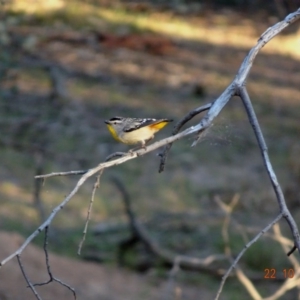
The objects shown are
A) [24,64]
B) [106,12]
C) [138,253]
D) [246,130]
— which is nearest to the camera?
[138,253]

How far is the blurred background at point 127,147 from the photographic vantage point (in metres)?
7.48

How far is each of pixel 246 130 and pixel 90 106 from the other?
2.45m

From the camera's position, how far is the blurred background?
295 inches

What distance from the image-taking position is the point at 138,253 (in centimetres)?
804

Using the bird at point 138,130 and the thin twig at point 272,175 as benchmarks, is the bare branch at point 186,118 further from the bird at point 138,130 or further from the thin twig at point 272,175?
the bird at point 138,130

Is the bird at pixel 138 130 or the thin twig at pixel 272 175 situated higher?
the thin twig at pixel 272 175

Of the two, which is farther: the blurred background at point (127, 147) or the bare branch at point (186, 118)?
the blurred background at point (127, 147)

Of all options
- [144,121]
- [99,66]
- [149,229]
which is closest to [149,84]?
[99,66]

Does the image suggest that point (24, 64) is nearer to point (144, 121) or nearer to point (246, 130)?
point (246, 130)

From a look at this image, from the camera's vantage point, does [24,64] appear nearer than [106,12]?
Yes

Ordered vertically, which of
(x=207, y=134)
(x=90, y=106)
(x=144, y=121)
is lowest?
(x=90, y=106)

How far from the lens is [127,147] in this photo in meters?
10.2

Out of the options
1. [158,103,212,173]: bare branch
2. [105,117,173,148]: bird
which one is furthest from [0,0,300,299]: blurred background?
[105,117,173,148]: bird

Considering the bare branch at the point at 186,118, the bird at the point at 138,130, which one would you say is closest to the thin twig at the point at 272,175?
the bare branch at the point at 186,118
